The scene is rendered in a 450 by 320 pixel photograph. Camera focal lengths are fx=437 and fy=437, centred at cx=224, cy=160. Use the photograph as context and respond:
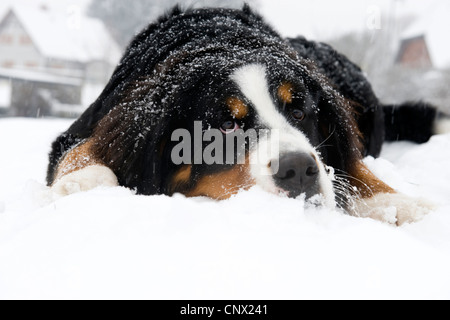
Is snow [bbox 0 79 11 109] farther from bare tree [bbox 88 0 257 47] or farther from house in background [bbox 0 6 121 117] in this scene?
bare tree [bbox 88 0 257 47]

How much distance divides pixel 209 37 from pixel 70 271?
202 cm

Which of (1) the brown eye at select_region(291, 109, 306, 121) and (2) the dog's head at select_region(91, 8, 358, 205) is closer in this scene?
(2) the dog's head at select_region(91, 8, 358, 205)

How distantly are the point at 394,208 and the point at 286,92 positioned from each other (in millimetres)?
868

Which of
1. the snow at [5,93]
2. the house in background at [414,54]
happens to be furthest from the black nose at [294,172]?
the house in background at [414,54]

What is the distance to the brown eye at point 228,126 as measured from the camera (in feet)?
7.75

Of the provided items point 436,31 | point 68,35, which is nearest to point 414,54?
point 436,31

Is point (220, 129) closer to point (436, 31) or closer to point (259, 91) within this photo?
point (259, 91)

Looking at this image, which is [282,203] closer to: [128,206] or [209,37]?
[128,206]

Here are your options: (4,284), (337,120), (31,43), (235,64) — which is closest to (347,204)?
(337,120)

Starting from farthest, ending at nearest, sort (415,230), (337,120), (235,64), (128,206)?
1. (337,120)
2. (235,64)
3. (415,230)
4. (128,206)

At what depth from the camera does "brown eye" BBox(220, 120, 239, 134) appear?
2.36m

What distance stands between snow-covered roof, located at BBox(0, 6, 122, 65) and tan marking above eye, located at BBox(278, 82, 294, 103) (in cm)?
2361

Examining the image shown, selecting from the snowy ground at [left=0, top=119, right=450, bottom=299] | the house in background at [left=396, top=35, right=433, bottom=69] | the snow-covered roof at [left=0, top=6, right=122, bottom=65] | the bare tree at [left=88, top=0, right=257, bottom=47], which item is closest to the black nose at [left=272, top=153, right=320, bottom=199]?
the snowy ground at [left=0, top=119, right=450, bottom=299]

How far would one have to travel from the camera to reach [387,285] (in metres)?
1.29
